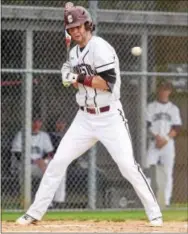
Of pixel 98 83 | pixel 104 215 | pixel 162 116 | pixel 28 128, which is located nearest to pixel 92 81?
pixel 98 83

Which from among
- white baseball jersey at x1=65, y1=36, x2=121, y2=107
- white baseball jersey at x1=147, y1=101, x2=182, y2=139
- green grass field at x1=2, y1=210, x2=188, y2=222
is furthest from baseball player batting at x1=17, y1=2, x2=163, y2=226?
white baseball jersey at x1=147, y1=101, x2=182, y2=139

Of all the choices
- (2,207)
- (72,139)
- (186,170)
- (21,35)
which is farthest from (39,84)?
(72,139)

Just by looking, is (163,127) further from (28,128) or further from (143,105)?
(28,128)

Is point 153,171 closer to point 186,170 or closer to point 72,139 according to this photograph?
point 186,170

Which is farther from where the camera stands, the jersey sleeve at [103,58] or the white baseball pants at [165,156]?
Answer: the white baseball pants at [165,156]

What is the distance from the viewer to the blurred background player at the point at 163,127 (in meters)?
12.0

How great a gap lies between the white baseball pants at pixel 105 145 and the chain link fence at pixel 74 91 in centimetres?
305

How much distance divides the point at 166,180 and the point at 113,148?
3.88 m

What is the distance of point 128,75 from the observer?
461 inches

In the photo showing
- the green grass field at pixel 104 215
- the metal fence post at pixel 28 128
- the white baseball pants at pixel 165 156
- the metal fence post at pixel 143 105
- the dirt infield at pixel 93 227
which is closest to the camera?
the dirt infield at pixel 93 227

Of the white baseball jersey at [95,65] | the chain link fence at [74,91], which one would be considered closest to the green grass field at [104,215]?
the chain link fence at [74,91]

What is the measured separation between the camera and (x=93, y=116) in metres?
8.16

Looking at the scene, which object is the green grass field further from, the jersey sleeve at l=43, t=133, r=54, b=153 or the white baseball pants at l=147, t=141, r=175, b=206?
the jersey sleeve at l=43, t=133, r=54, b=153

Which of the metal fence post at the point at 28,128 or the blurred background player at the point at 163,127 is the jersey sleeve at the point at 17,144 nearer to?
the metal fence post at the point at 28,128
